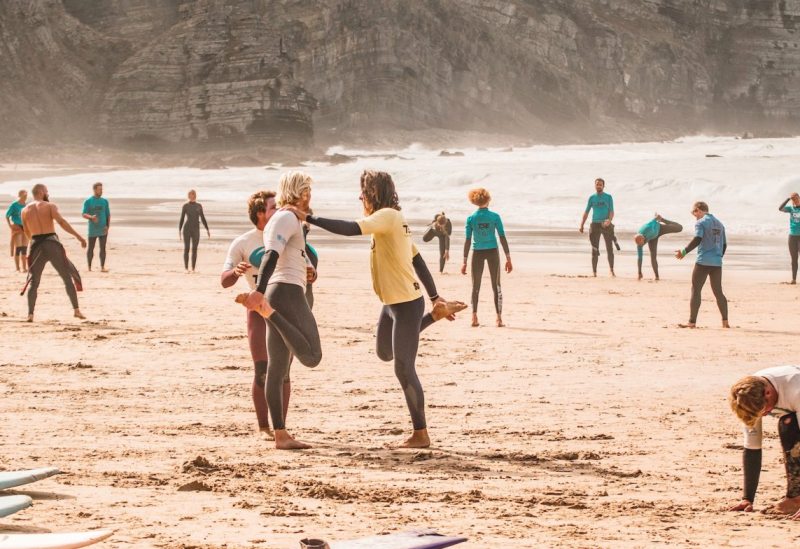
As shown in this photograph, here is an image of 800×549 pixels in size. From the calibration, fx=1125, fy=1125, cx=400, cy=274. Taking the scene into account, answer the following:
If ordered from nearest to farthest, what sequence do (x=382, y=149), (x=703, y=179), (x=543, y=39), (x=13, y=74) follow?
(x=703, y=179), (x=13, y=74), (x=382, y=149), (x=543, y=39)

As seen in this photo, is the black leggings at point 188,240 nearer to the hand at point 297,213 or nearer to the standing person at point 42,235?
the standing person at point 42,235

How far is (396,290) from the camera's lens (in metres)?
6.68

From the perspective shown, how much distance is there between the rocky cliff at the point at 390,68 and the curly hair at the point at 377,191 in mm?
97624

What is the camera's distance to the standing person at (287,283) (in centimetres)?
643

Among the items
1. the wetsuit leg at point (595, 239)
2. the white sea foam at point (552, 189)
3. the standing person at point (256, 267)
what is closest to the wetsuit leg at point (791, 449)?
the standing person at point (256, 267)

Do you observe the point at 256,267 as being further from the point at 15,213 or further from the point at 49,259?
the point at 15,213

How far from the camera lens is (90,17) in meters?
126

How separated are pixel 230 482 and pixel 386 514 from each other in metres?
1.02

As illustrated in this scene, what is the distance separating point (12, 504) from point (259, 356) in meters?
2.29

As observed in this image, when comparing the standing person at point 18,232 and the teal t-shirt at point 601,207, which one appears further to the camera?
the standing person at point 18,232

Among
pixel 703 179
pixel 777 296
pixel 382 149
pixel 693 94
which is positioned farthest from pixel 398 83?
pixel 777 296

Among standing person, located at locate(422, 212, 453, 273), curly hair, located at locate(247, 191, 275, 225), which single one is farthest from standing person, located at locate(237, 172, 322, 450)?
standing person, located at locate(422, 212, 453, 273)

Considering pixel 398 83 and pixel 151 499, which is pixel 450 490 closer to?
pixel 151 499

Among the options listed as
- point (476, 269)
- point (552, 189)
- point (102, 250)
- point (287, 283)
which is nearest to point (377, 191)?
point (287, 283)
